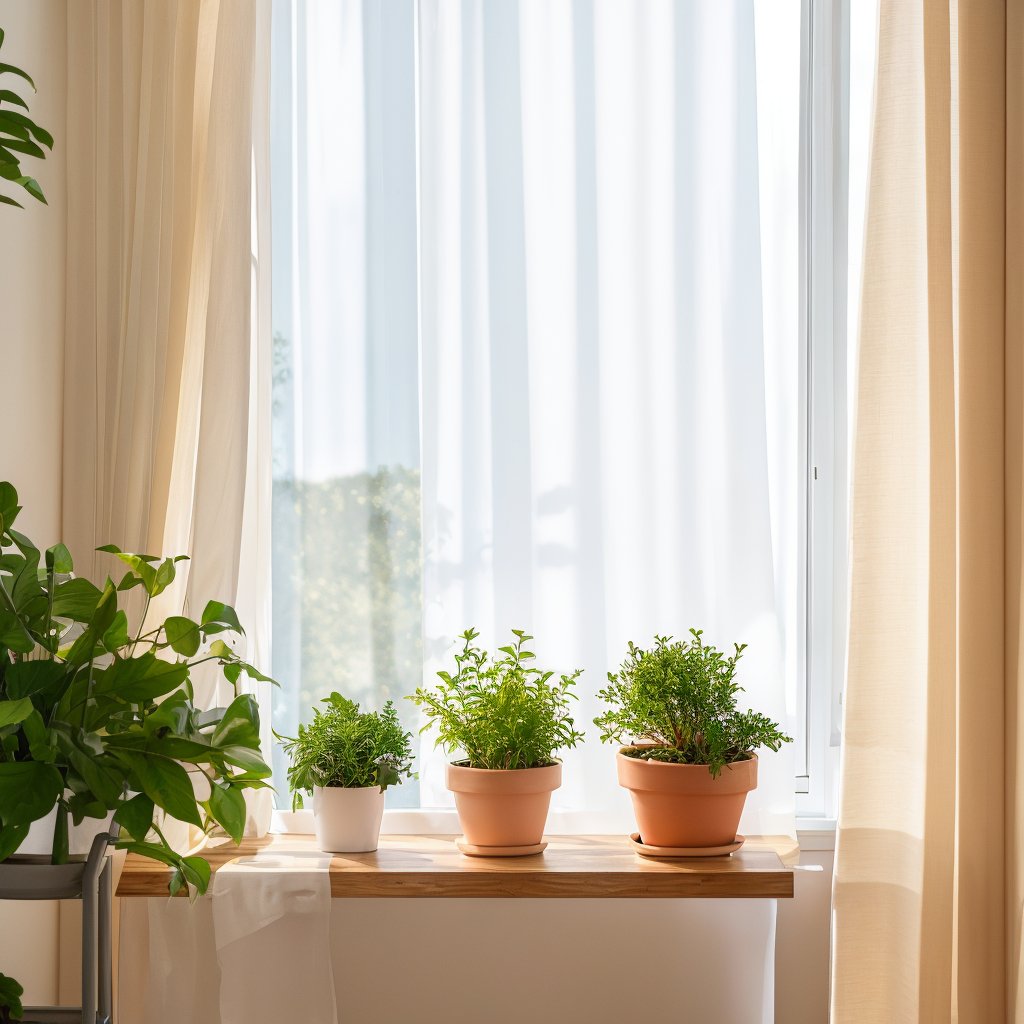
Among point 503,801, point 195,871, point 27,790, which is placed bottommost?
point 503,801

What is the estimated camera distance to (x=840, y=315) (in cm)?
186

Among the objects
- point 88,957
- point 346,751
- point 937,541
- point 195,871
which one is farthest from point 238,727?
point 937,541

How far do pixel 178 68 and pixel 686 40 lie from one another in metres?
0.88

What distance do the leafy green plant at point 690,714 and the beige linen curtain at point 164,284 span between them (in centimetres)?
67

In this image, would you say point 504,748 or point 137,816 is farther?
point 504,748

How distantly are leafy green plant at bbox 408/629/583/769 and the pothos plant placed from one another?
0.71 metres

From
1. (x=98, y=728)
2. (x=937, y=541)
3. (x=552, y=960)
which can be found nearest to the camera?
(x=98, y=728)

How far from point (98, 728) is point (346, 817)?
85 cm

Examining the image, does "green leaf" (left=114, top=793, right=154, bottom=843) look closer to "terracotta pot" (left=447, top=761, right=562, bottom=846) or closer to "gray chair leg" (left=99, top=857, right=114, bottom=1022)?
"gray chair leg" (left=99, top=857, right=114, bottom=1022)

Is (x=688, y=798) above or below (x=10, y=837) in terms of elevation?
below

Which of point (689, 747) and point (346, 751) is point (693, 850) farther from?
point (346, 751)

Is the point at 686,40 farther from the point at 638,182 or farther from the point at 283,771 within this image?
the point at 283,771

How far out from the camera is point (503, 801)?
1.62 metres

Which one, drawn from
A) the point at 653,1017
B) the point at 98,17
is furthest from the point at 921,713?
the point at 98,17
